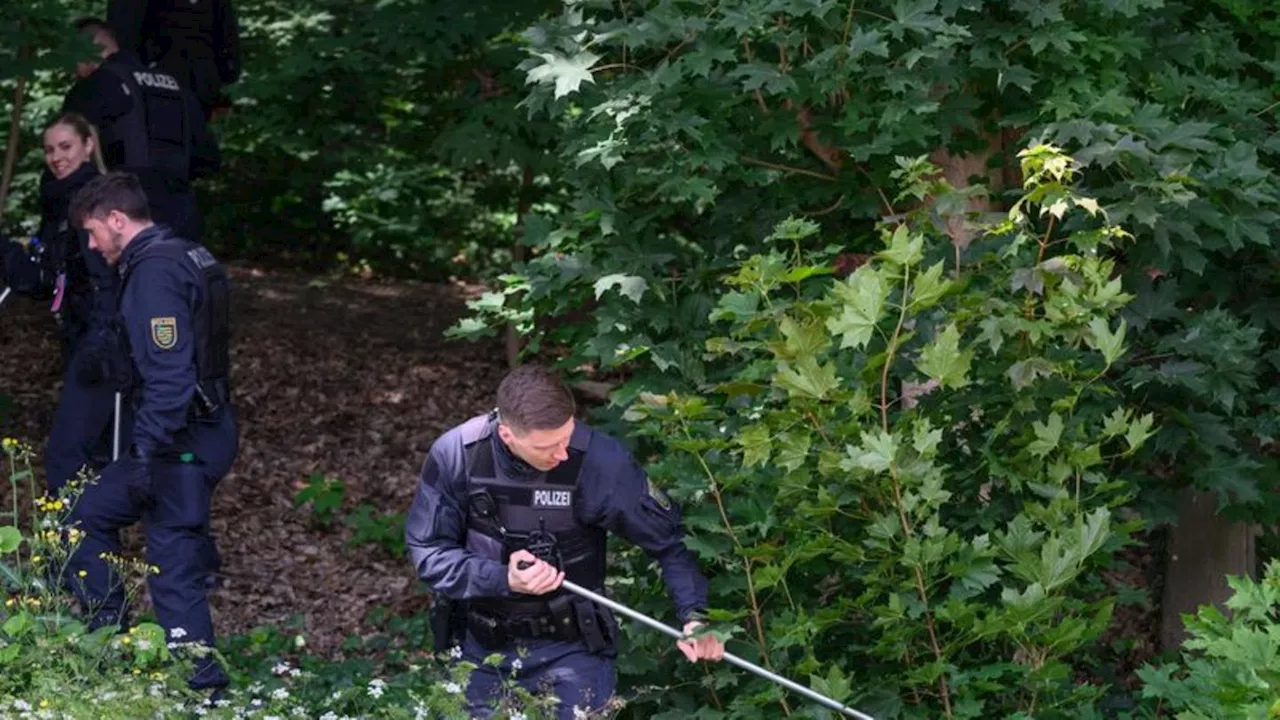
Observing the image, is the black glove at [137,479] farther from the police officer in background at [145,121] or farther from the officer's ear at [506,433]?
the police officer in background at [145,121]

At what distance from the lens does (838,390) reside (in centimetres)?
531

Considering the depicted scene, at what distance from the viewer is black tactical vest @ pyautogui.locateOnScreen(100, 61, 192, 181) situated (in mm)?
8492

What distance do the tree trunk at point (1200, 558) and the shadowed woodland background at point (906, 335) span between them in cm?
2

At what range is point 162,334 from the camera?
21.0ft

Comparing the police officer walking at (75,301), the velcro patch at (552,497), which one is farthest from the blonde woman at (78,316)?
the velcro patch at (552,497)

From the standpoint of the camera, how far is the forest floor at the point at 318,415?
8.45 m

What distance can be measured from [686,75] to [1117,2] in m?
1.33

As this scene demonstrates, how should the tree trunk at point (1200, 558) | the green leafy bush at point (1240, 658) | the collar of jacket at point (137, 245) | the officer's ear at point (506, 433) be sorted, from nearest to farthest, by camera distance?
the green leafy bush at point (1240, 658)
the officer's ear at point (506, 433)
the collar of jacket at point (137, 245)
the tree trunk at point (1200, 558)

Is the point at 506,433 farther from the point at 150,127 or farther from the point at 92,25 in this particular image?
the point at 92,25

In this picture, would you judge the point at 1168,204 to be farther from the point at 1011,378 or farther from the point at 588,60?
the point at 588,60

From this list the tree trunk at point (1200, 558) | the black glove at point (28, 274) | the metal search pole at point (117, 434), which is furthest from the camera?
the tree trunk at point (1200, 558)

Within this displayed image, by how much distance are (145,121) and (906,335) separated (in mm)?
4378

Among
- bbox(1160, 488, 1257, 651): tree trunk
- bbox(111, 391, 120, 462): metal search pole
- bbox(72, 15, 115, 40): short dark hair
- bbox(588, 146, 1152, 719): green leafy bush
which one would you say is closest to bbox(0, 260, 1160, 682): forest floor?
bbox(1160, 488, 1257, 651): tree trunk

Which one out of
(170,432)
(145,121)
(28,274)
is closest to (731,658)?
(170,432)
